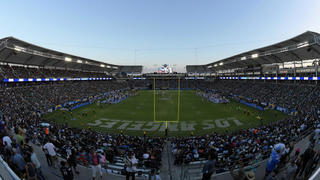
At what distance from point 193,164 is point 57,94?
3469 centimetres

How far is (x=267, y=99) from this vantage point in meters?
30.7

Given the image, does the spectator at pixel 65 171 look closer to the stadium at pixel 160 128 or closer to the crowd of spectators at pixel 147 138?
the stadium at pixel 160 128

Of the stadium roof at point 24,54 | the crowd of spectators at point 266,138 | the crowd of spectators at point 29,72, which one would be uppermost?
the stadium roof at point 24,54

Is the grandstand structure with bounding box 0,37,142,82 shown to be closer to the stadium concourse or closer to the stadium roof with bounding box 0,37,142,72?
the stadium roof with bounding box 0,37,142,72

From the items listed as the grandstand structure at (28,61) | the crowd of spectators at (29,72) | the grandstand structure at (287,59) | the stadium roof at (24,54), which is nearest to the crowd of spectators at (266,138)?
the grandstand structure at (287,59)

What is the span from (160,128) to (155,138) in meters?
5.38

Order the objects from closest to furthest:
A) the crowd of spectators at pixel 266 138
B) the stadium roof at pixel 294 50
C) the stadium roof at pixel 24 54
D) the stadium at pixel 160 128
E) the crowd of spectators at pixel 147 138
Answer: the stadium at pixel 160 128
the crowd of spectators at pixel 147 138
the crowd of spectators at pixel 266 138
the stadium roof at pixel 294 50
the stadium roof at pixel 24 54

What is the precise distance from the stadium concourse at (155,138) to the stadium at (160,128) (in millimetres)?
49

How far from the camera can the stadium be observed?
220 inches

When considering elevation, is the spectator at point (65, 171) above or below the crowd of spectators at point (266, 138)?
above

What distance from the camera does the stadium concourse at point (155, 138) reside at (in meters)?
5.41

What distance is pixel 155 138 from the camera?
40.2 feet

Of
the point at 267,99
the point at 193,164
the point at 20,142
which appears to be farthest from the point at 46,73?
the point at 267,99

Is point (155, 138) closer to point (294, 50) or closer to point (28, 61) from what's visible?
point (294, 50)
